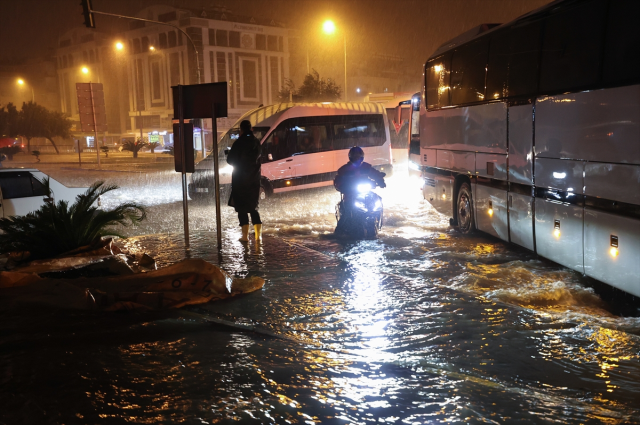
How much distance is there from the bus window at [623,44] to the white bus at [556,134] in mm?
10

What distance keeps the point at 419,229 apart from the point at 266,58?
3450 inches

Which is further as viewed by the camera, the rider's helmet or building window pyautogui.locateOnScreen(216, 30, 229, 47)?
building window pyautogui.locateOnScreen(216, 30, 229, 47)

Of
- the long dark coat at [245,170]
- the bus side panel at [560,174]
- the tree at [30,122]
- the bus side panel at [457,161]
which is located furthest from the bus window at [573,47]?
the tree at [30,122]

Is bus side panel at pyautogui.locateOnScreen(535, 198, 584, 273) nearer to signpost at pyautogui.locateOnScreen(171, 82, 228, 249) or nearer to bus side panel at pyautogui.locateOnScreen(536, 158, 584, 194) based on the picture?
bus side panel at pyautogui.locateOnScreen(536, 158, 584, 194)

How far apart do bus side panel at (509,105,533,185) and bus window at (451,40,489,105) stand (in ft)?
4.68

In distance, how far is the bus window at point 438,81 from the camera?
11.9 m

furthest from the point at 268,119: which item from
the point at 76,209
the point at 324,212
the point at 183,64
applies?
the point at 183,64

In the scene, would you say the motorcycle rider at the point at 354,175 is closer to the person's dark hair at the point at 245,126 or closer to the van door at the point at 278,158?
the person's dark hair at the point at 245,126

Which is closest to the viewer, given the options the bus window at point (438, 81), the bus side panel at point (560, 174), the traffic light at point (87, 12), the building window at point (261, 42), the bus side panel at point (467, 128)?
the bus side panel at point (560, 174)

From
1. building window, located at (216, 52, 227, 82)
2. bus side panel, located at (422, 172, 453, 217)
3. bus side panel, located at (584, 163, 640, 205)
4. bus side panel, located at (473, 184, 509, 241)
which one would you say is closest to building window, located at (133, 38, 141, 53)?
building window, located at (216, 52, 227, 82)

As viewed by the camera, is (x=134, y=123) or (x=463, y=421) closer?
(x=463, y=421)

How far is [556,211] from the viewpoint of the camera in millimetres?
7395

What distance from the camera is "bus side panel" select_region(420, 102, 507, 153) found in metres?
9.27

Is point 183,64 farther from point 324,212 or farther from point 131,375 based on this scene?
point 131,375
